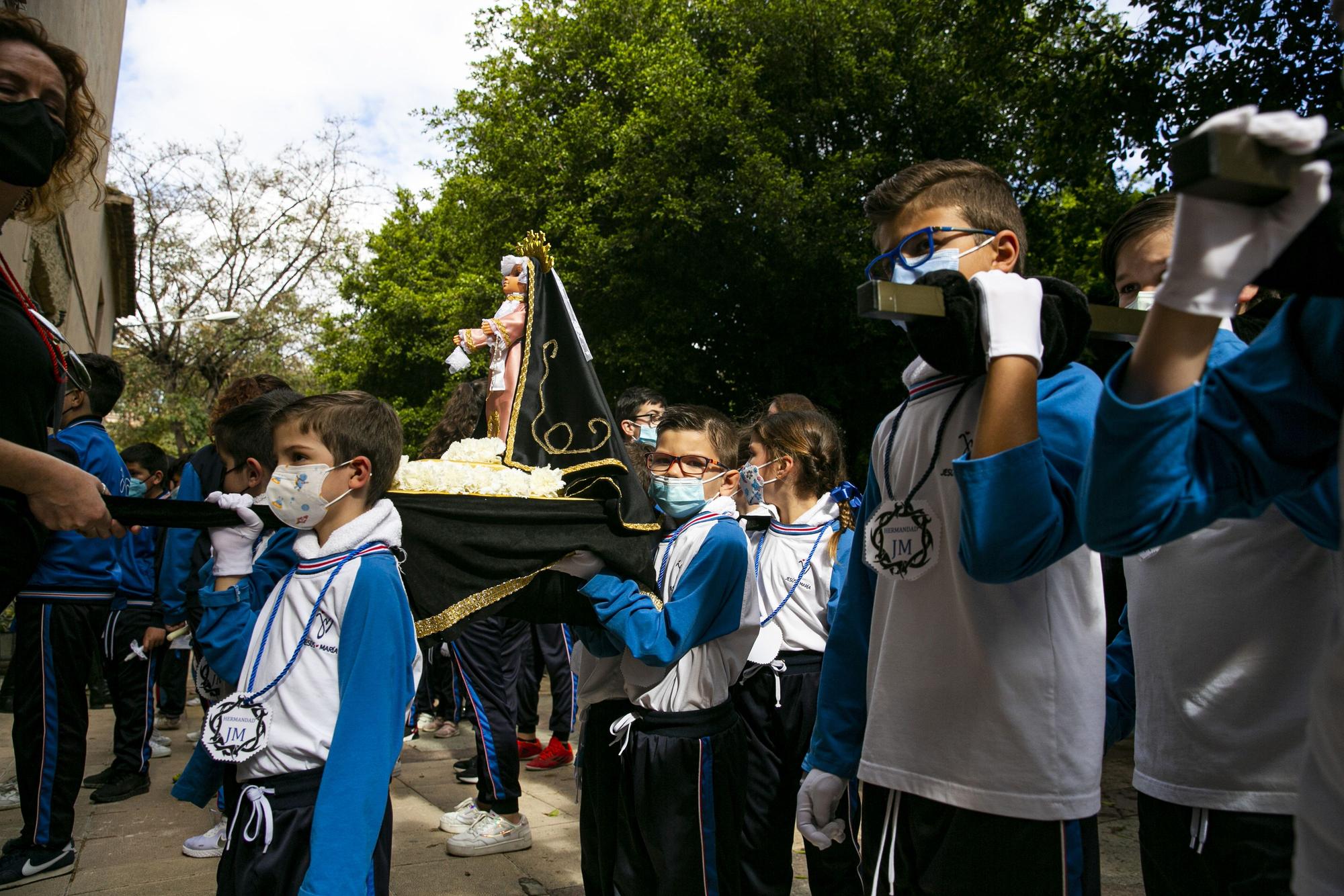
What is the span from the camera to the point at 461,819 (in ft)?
16.2

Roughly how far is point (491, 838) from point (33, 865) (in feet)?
6.32

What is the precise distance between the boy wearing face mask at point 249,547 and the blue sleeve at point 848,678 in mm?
1710

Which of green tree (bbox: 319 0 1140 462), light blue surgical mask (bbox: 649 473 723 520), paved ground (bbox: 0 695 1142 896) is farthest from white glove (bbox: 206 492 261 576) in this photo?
green tree (bbox: 319 0 1140 462)

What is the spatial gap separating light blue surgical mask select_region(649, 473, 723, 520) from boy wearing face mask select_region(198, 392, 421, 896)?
1.23 metres

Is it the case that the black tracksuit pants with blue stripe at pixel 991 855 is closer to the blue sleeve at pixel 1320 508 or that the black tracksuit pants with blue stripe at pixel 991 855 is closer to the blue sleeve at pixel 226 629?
the blue sleeve at pixel 1320 508

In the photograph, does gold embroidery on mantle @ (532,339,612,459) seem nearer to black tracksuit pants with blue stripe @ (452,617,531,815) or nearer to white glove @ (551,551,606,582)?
white glove @ (551,551,606,582)

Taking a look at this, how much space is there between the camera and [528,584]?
10.0 ft

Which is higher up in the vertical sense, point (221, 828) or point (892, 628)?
point (892, 628)

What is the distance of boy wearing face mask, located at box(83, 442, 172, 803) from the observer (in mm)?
5766

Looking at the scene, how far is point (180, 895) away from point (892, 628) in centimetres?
366

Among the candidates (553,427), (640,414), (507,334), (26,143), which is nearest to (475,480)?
(553,427)

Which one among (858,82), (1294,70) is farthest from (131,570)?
(858,82)

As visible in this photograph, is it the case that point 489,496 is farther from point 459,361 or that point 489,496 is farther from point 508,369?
point 459,361

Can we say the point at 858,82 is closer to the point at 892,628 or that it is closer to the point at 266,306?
the point at 892,628
